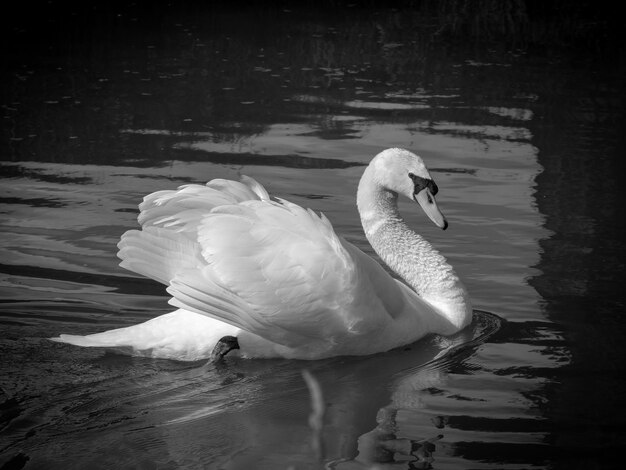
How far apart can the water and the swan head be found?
798 mm

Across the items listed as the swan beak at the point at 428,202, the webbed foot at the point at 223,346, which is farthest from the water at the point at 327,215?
the swan beak at the point at 428,202

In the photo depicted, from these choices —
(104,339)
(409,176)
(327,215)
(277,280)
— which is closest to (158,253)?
(104,339)

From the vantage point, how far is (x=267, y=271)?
5652mm

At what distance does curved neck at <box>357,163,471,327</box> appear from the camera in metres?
6.49

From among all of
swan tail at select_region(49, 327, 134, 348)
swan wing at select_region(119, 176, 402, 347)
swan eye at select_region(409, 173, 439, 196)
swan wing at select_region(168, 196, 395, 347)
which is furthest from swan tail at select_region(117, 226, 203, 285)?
swan eye at select_region(409, 173, 439, 196)

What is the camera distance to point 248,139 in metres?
10.6

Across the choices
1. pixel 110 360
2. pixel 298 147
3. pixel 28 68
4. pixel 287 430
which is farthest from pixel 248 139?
pixel 287 430

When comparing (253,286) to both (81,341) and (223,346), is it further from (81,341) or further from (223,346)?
(81,341)

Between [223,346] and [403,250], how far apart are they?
1379mm

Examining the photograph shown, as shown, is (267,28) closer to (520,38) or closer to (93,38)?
(93,38)

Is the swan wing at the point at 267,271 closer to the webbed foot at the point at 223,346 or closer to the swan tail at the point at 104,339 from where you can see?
the webbed foot at the point at 223,346

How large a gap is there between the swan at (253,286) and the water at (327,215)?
0.13m

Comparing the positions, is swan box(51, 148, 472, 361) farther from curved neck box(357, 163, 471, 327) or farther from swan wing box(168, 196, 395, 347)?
curved neck box(357, 163, 471, 327)

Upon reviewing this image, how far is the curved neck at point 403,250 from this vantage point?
6.49m
